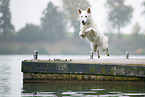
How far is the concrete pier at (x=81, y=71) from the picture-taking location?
16.2 m

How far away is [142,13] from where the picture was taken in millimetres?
99875

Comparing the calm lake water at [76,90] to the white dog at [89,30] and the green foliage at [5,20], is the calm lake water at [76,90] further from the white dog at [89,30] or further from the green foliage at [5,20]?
the green foliage at [5,20]

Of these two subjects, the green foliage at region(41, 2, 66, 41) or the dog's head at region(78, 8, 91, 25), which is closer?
the dog's head at region(78, 8, 91, 25)

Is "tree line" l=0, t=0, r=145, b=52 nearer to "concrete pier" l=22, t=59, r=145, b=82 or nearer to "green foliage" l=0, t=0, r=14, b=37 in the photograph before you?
"green foliage" l=0, t=0, r=14, b=37

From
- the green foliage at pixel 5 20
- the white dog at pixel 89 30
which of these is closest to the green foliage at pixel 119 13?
the green foliage at pixel 5 20

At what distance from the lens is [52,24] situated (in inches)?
3853

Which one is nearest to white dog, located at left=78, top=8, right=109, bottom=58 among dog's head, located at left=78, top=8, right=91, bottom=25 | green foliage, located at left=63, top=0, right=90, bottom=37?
dog's head, located at left=78, top=8, right=91, bottom=25

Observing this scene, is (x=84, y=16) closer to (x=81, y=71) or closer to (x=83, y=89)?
(x=81, y=71)

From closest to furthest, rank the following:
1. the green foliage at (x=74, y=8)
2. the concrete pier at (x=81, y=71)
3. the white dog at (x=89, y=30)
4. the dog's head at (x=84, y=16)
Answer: the concrete pier at (x=81, y=71), the dog's head at (x=84, y=16), the white dog at (x=89, y=30), the green foliage at (x=74, y=8)

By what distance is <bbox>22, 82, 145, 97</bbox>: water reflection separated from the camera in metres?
13.3

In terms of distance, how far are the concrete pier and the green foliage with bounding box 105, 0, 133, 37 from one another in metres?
84.3

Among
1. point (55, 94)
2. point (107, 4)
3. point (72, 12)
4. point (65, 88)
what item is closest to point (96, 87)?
point (65, 88)

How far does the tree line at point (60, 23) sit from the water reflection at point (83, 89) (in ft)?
260

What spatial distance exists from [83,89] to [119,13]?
88150mm
